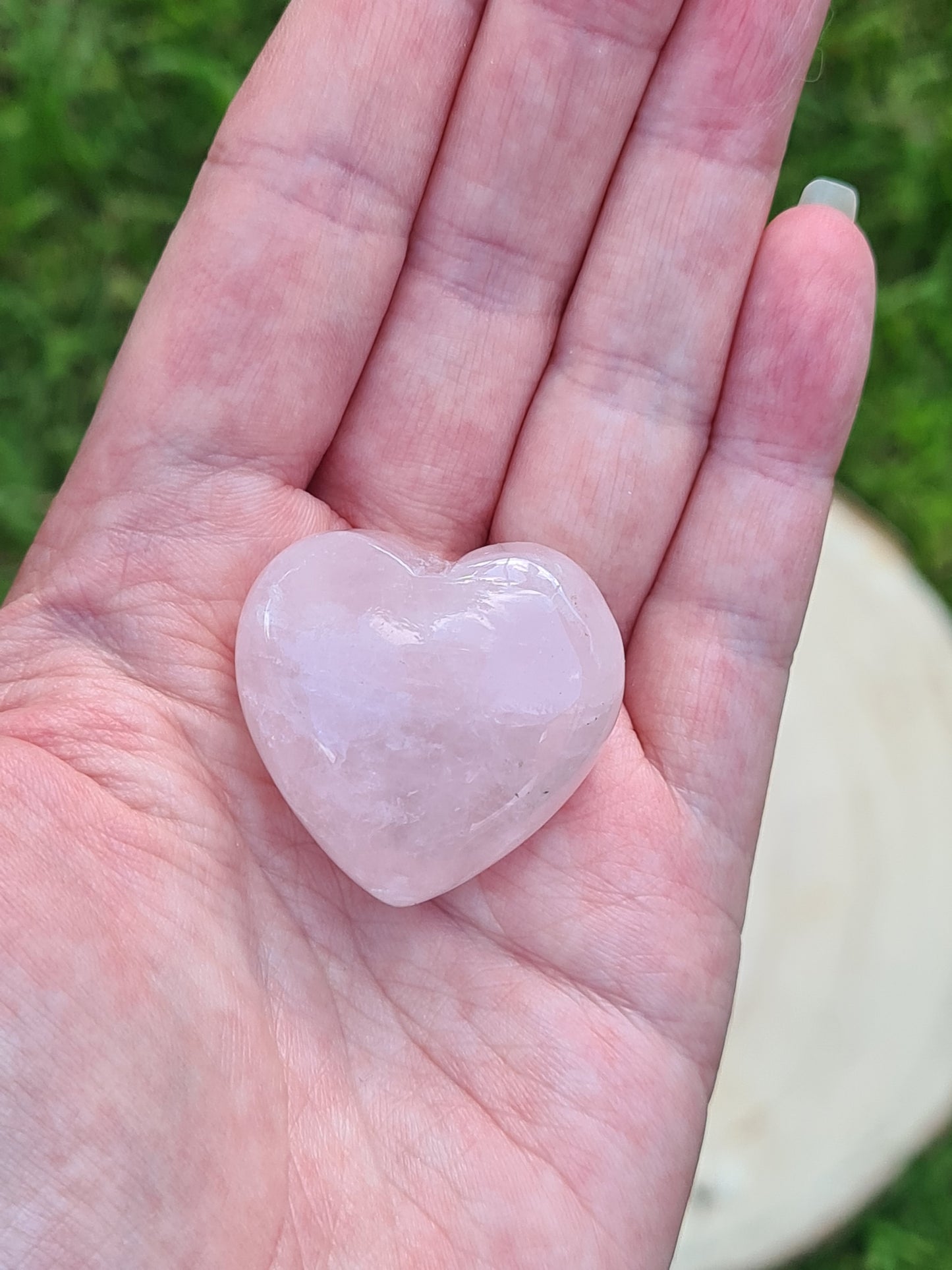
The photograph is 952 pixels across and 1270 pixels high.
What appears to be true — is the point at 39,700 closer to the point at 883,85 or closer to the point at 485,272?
the point at 485,272

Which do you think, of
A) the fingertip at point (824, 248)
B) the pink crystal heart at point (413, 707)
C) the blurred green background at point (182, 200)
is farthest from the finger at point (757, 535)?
the blurred green background at point (182, 200)

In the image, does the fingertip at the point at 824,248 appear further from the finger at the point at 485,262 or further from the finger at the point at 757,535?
the finger at the point at 485,262

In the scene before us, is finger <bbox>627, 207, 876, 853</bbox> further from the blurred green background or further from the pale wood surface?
the blurred green background

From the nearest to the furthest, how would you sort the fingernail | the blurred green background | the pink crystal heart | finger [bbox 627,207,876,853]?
the pink crystal heart
finger [bbox 627,207,876,853]
the fingernail
the blurred green background

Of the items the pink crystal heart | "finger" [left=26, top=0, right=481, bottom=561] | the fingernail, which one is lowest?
the pink crystal heart

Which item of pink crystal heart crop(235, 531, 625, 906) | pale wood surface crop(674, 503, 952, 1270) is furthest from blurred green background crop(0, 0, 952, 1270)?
pink crystal heart crop(235, 531, 625, 906)
